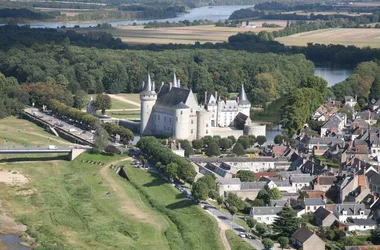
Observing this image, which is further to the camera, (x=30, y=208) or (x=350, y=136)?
(x=350, y=136)

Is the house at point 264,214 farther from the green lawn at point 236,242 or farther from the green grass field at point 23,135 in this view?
the green grass field at point 23,135

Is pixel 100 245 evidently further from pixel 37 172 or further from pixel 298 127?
pixel 298 127

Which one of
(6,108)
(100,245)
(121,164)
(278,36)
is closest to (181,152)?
(121,164)

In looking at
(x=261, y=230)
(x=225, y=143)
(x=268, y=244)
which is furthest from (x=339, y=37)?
(x=268, y=244)

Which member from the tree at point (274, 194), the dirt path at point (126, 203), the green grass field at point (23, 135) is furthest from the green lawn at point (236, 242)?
the green grass field at point (23, 135)

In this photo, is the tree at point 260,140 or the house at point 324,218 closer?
the house at point 324,218

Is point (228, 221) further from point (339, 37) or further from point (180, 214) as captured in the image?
point (339, 37)

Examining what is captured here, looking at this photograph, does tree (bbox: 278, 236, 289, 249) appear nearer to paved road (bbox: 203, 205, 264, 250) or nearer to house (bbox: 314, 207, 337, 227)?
paved road (bbox: 203, 205, 264, 250)
